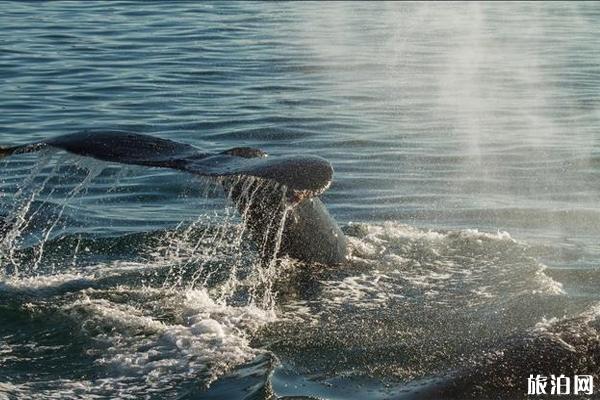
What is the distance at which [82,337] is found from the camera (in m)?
7.01

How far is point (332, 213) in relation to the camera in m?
10.5

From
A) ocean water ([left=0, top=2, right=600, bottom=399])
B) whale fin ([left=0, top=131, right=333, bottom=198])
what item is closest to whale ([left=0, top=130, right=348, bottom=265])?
whale fin ([left=0, top=131, right=333, bottom=198])

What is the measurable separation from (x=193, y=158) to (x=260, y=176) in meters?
0.60

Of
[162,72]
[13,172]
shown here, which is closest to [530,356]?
[13,172]

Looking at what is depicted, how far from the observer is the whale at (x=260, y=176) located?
18.6 ft

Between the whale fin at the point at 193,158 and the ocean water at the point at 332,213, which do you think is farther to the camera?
the ocean water at the point at 332,213

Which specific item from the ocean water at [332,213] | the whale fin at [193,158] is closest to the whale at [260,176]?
the whale fin at [193,158]

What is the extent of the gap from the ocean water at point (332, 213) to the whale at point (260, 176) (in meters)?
0.11

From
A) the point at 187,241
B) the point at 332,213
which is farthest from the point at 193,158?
the point at 332,213

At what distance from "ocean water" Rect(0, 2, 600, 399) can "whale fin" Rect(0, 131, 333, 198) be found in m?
0.11

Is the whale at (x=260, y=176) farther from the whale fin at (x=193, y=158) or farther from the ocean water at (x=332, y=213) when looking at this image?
the ocean water at (x=332, y=213)

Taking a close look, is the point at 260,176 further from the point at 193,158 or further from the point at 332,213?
the point at 332,213

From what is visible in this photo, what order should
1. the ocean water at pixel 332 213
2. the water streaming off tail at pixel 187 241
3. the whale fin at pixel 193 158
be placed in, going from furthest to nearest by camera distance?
the water streaming off tail at pixel 187 241
the ocean water at pixel 332 213
the whale fin at pixel 193 158

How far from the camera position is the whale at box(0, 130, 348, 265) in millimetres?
5661
